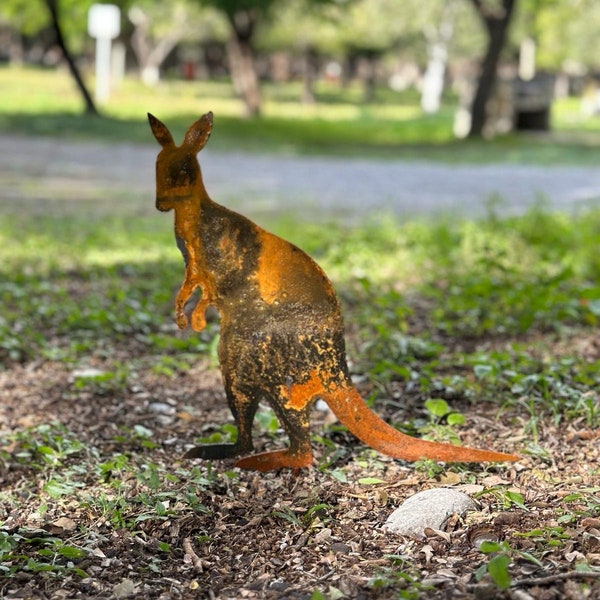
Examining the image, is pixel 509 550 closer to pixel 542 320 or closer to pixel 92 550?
pixel 92 550

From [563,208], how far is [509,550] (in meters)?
8.53

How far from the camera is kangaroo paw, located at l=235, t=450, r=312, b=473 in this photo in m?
3.50

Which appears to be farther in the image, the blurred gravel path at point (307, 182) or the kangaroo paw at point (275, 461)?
the blurred gravel path at point (307, 182)

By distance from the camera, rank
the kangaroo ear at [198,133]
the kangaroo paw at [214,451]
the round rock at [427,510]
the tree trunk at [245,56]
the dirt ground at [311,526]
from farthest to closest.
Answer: the tree trunk at [245,56]
the kangaroo paw at [214,451]
the kangaroo ear at [198,133]
the round rock at [427,510]
the dirt ground at [311,526]

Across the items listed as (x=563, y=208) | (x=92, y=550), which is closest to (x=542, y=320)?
(x=92, y=550)

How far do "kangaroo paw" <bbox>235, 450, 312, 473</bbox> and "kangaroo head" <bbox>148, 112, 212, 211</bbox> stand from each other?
950 millimetres

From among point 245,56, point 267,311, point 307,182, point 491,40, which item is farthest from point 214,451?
point 245,56

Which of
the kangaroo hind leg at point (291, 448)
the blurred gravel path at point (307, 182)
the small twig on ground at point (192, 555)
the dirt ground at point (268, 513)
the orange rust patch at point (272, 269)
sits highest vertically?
the orange rust patch at point (272, 269)

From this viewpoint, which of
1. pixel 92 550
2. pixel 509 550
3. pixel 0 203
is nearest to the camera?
pixel 509 550

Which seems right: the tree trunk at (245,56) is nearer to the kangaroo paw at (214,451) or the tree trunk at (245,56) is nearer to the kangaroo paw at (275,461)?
the kangaroo paw at (214,451)

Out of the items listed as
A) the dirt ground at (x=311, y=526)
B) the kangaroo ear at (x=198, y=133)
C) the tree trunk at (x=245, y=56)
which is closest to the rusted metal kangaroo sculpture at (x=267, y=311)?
the kangaroo ear at (x=198, y=133)

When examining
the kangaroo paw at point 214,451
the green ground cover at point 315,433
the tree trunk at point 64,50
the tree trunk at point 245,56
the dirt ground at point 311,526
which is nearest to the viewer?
the dirt ground at point 311,526

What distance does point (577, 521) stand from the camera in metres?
3.03

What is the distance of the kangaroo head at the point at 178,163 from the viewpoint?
3.35m
